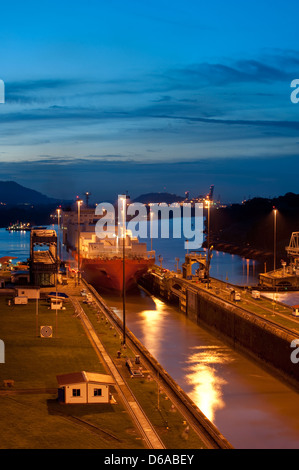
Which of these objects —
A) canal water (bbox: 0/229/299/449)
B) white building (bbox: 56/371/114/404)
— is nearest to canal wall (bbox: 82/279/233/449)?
white building (bbox: 56/371/114/404)

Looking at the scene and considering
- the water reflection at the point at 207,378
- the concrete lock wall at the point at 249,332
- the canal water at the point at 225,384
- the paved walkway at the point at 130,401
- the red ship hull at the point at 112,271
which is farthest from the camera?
the red ship hull at the point at 112,271

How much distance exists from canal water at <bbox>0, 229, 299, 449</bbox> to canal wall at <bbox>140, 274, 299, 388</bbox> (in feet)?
1.73

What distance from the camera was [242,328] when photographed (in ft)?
104

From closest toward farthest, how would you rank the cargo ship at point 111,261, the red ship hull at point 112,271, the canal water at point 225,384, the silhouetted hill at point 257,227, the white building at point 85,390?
the white building at point 85,390 < the canal water at point 225,384 < the red ship hull at point 112,271 < the cargo ship at point 111,261 < the silhouetted hill at point 257,227

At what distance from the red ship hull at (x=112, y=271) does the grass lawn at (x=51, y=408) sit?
24766 millimetres

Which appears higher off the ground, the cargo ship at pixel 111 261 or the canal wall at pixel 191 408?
the cargo ship at pixel 111 261

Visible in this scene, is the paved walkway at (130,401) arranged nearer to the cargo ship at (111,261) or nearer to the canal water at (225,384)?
the canal water at (225,384)

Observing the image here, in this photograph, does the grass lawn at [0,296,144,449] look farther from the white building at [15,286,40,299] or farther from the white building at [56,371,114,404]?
the white building at [15,286,40,299]

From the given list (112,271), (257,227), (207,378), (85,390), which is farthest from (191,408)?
(257,227)

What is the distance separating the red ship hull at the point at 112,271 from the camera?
52.1 meters

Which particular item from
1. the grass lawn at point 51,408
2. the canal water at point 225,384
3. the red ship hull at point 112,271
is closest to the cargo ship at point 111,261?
the red ship hull at point 112,271

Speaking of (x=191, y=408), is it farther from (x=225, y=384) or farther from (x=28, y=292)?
(x=28, y=292)

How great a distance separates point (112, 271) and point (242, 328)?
22312 mm
